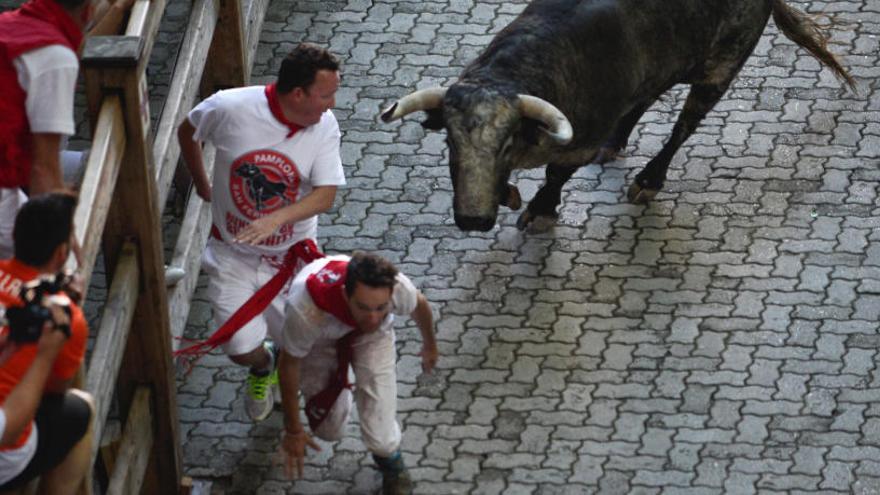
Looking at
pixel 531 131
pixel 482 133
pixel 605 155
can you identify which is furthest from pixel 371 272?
pixel 605 155

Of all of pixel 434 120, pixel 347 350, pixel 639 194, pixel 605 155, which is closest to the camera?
pixel 347 350

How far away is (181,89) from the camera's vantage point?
8961 millimetres

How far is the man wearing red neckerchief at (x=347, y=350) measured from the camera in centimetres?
754

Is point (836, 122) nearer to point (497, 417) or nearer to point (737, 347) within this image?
point (737, 347)

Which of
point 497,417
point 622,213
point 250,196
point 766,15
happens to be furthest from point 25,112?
point 766,15

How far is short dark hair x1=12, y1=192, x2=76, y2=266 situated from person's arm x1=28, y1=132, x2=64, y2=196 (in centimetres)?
71

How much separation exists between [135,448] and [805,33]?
17.8 feet

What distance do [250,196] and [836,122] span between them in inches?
185

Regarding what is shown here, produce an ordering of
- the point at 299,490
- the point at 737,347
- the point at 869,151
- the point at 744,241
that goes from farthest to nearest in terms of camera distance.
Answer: the point at 869,151, the point at 744,241, the point at 737,347, the point at 299,490

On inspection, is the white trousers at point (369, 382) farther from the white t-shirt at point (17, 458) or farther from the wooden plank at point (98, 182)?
the white t-shirt at point (17, 458)

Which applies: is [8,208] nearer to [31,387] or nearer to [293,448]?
[31,387]

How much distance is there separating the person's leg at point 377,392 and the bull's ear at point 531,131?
2.04 m

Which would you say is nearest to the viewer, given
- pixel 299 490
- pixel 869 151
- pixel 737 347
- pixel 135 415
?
pixel 135 415

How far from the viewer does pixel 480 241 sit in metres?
10.4
